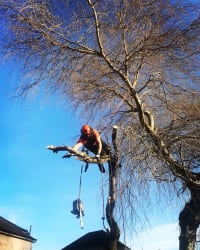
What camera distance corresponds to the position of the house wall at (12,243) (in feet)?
60.6

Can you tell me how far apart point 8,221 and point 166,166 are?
19105mm

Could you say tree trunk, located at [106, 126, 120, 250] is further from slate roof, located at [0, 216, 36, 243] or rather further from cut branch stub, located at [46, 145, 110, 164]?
slate roof, located at [0, 216, 36, 243]

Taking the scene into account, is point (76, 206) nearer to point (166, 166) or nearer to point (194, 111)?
point (166, 166)

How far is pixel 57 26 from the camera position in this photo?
18.2 ft

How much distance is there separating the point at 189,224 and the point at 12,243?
14769 mm

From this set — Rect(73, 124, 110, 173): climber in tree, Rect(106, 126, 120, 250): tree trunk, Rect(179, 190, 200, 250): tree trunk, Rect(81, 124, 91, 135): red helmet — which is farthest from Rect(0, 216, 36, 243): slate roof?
Rect(81, 124, 91, 135): red helmet

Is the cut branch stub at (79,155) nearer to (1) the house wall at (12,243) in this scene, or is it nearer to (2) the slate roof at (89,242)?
(2) the slate roof at (89,242)

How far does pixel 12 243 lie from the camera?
63.8 ft

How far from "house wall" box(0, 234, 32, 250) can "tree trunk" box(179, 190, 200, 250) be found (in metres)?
13.7

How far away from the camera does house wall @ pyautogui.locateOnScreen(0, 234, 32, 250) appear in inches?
728

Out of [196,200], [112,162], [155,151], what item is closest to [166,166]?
[155,151]

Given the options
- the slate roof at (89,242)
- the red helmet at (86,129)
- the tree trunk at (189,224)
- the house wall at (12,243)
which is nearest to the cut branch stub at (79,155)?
the red helmet at (86,129)

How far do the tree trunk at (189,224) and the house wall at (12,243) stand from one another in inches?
538

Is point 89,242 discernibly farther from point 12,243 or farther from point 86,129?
point 86,129
